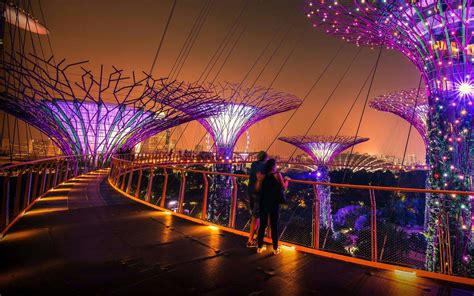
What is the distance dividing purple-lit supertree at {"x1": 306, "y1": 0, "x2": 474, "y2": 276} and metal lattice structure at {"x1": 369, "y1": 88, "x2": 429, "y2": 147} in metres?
9.44

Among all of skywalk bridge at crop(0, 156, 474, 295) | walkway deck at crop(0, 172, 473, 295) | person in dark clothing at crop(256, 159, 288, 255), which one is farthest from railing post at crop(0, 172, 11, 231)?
person in dark clothing at crop(256, 159, 288, 255)

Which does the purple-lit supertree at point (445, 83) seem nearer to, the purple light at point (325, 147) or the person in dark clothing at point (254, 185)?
the person in dark clothing at point (254, 185)

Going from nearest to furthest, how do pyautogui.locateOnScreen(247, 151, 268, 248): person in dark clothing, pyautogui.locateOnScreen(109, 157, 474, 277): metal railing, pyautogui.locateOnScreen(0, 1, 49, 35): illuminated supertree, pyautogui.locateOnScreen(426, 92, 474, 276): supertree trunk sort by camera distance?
pyautogui.locateOnScreen(247, 151, 268, 248): person in dark clothing → pyautogui.locateOnScreen(109, 157, 474, 277): metal railing → pyautogui.locateOnScreen(426, 92, 474, 276): supertree trunk → pyautogui.locateOnScreen(0, 1, 49, 35): illuminated supertree

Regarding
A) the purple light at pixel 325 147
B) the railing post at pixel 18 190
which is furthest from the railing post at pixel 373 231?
the purple light at pixel 325 147

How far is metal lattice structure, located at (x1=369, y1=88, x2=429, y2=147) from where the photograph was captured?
1769 centimetres


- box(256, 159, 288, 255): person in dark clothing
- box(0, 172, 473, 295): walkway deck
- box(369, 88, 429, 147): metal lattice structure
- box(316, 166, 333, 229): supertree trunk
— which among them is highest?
box(369, 88, 429, 147): metal lattice structure

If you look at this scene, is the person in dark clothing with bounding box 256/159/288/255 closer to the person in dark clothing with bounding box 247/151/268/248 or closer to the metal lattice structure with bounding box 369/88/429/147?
the person in dark clothing with bounding box 247/151/268/248

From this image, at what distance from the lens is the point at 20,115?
70.6 ft

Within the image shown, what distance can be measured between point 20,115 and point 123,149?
25.3ft

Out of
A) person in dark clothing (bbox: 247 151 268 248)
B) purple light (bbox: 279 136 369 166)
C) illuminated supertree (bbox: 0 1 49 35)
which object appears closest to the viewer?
person in dark clothing (bbox: 247 151 268 248)

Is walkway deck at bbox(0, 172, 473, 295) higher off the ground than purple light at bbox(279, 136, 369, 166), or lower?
lower

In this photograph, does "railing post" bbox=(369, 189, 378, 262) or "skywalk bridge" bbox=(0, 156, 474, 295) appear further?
"railing post" bbox=(369, 189, 378, 262)

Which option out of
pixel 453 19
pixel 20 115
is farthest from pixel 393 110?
pixel 20 115

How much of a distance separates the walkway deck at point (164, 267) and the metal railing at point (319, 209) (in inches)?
30.2
